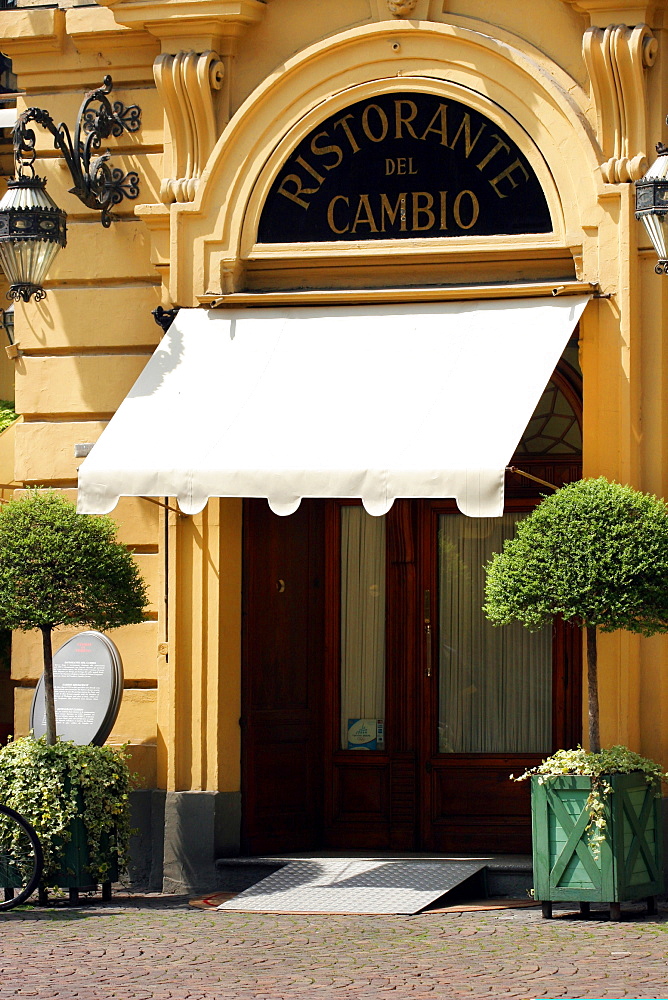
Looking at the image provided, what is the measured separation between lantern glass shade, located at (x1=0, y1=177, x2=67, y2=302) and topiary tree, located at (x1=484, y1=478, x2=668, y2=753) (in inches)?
149

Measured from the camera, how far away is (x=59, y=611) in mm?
10039

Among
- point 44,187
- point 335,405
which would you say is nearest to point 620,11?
point 335,405

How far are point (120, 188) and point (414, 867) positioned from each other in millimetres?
5118

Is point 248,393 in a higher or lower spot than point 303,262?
lower

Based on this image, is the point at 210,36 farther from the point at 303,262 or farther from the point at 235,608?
the point at 235,608

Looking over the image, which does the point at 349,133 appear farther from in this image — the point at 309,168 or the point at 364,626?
the point at 364,626

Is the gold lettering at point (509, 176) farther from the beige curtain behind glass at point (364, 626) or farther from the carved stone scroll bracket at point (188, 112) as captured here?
the beige curtain behind glass at point (364, 626)

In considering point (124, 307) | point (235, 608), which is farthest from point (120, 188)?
point (235, 608)

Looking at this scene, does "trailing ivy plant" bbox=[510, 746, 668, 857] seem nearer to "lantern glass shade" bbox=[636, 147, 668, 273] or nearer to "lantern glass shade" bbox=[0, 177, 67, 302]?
"lantern glass shade" bbox=[636, 147, 668, 273]

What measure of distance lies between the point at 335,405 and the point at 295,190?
179cm

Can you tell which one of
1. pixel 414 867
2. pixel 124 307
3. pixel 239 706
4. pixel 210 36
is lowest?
pixel 414 867

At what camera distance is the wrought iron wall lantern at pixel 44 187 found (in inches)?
421

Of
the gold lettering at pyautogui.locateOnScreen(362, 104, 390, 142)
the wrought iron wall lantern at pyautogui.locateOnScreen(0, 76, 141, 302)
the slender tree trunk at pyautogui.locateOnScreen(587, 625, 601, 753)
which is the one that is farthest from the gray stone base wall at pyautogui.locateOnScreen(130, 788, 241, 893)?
the gold lettering at pyautogui.locateOnScreen(362, 104, 390, 142)

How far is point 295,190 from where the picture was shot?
36.2 ft
